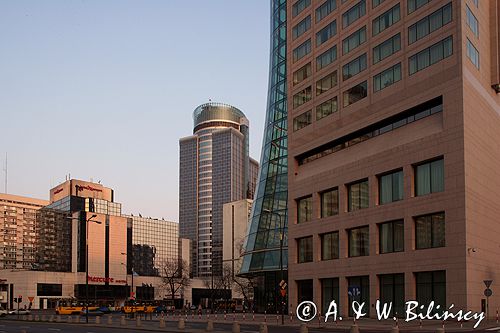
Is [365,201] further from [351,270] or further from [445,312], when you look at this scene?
[445,312]

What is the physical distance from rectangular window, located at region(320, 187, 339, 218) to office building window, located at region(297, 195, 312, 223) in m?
2.93

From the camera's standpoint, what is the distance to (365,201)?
71562 mm

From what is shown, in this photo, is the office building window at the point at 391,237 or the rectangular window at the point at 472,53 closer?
the rectangular window at the point at 472,53

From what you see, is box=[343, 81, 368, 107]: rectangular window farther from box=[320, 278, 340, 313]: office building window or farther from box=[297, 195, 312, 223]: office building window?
box=[320, 278, 340, 313]: office building window

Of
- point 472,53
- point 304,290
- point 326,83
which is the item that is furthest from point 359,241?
point 472,53

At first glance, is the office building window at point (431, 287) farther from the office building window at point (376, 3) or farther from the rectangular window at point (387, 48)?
the office building window at point (376, 3)

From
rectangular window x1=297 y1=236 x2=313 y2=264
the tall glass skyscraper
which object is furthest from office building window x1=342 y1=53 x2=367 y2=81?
the tall glass skyscraper

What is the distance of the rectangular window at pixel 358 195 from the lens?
71.6 metres

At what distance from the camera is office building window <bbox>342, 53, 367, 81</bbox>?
72750 mm

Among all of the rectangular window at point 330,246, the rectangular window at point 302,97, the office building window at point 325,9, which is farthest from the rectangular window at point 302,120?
the rectangular window at point 330,246

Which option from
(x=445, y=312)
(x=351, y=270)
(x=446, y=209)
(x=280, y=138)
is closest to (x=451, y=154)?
(x=446, y=209)

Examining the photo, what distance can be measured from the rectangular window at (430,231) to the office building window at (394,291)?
443 centimetres

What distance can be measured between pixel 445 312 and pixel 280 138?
46595 mm

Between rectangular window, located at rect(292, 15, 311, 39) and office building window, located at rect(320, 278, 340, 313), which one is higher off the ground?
rectangular window, located at rect(292, 15, 311, 39)
